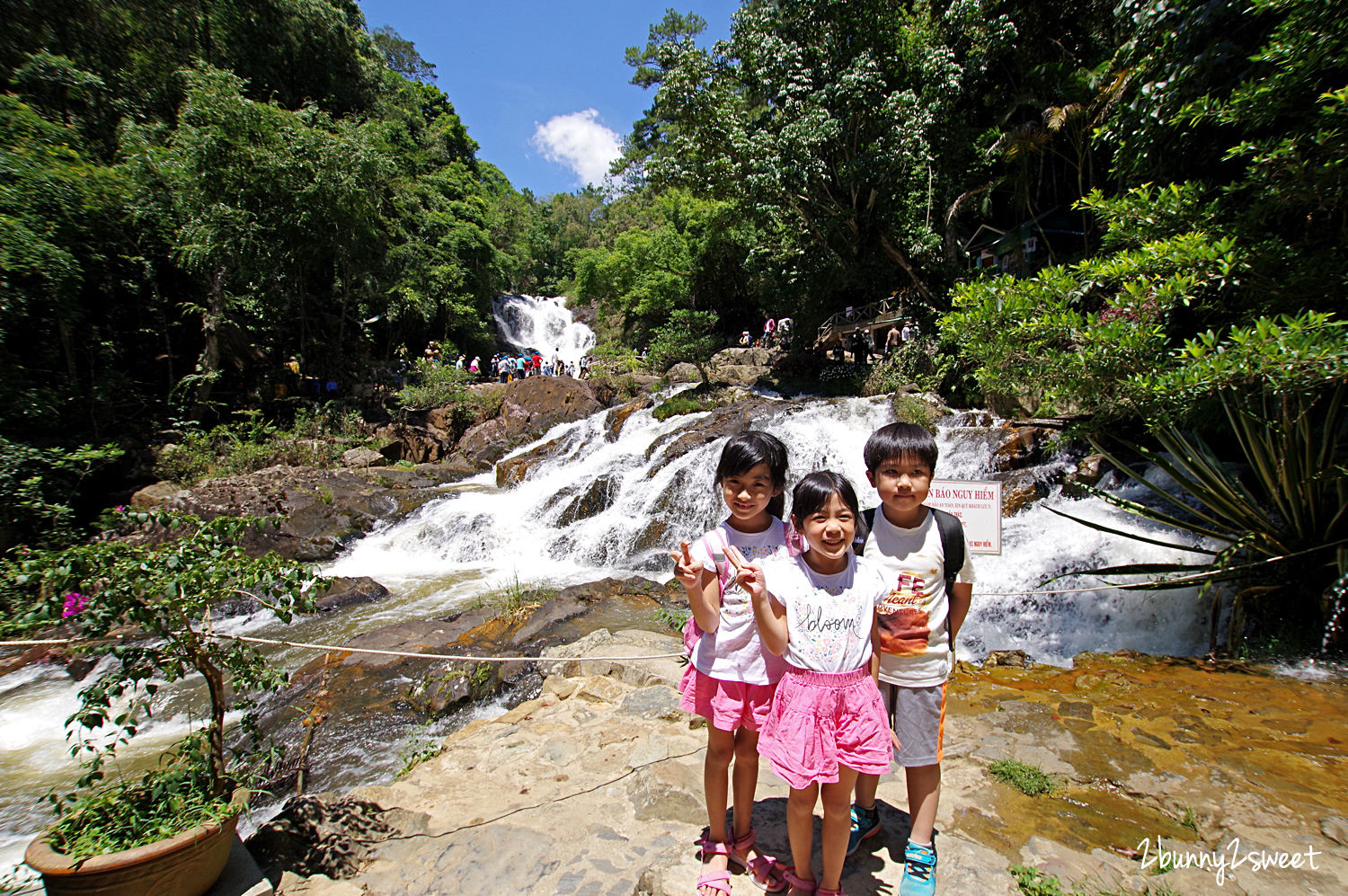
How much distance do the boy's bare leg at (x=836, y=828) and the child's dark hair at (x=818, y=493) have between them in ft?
2.79

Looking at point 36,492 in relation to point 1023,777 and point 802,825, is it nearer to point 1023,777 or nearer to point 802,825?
point 802,825

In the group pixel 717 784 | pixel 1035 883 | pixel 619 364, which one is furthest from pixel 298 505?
pixel 619 364

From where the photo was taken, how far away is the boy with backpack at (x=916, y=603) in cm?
215

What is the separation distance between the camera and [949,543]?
2201 mm

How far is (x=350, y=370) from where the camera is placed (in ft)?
63.1

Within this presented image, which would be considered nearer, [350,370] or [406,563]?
[406,563]

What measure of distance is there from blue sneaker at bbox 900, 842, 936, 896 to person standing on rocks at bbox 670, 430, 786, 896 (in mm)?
433

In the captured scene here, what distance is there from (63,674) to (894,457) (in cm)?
872

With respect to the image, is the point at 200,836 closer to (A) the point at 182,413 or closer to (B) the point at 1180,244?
(B) the point at 1180,244

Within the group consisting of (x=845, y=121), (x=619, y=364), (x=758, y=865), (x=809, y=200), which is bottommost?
(x=758, y=865)

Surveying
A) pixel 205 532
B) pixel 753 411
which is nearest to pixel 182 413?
pixel 753 411

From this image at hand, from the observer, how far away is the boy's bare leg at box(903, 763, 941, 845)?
6.89ft

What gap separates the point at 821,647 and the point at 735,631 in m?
0.32
